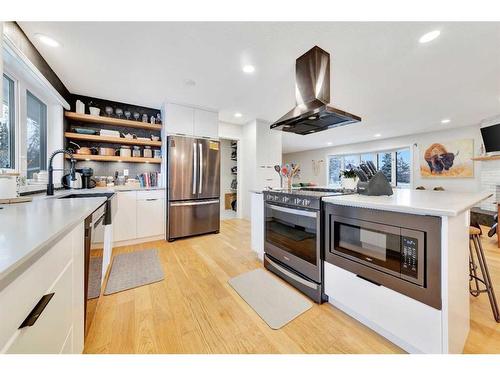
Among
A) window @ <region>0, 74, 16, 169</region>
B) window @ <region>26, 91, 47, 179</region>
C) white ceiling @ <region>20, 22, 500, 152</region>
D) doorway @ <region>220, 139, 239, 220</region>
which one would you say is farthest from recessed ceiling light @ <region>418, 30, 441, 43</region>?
doorway @ <region>220, 139, 239, 220</region>

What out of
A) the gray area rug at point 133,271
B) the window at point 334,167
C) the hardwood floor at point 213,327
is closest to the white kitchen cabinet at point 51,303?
the hardwood floor at point 213,327

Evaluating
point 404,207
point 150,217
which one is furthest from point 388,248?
point 150,217

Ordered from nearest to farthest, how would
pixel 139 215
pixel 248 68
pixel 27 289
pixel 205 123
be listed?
pixel 27 289, pixel 248 68, pixel 139 215, pixel 205 123

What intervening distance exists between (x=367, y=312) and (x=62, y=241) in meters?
1.74

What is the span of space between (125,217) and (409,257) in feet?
11.0

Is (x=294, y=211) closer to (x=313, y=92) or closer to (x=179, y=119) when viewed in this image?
(x=313, y=92)

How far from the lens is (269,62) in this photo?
7.26ft

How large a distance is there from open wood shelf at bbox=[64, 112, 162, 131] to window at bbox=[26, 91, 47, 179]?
327 millimetres

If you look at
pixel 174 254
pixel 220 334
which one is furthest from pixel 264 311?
pixel 174 254

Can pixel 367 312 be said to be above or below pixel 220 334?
above

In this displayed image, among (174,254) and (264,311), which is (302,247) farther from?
(174,254)

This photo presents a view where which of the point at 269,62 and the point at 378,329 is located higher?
the point at 269,62
